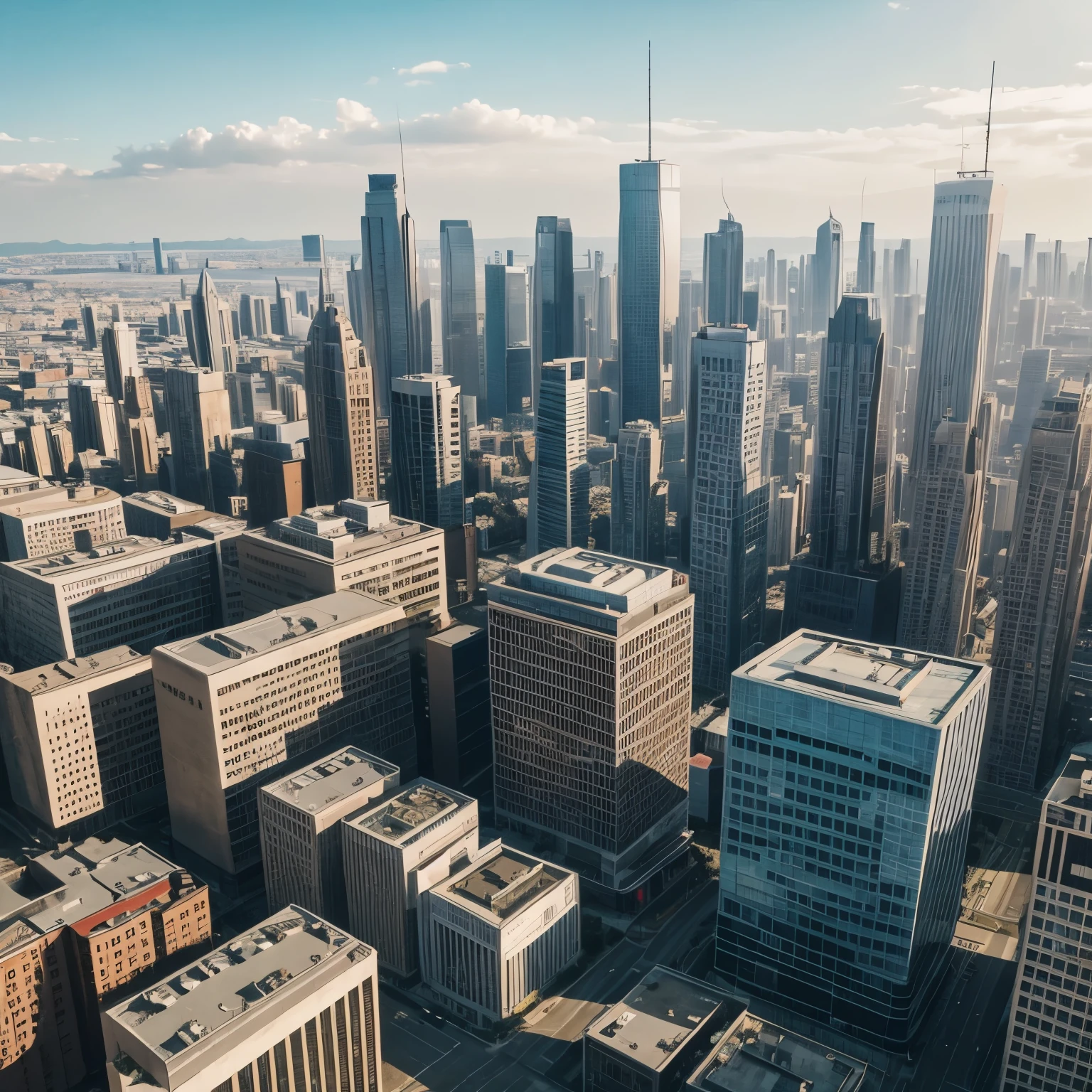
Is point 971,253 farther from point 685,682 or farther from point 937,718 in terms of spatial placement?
point 937,718

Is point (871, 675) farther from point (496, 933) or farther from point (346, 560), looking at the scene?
point (346, 560)

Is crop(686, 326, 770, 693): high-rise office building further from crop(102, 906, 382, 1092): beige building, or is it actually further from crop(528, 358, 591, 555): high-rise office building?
crop(102, 906, 382, 1092): beige building

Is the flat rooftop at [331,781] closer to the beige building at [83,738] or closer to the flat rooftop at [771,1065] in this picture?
the beige building at [83,738]

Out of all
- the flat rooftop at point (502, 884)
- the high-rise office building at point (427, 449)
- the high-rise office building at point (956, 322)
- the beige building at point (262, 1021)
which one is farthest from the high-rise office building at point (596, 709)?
Answer: the high-rise office building at point (427, 449)

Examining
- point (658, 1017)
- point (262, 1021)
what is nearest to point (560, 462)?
point (658, 1017)

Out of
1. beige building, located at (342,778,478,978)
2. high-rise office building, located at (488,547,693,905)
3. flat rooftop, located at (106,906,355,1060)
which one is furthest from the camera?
high-rise office building, located at (488,547,693,905)

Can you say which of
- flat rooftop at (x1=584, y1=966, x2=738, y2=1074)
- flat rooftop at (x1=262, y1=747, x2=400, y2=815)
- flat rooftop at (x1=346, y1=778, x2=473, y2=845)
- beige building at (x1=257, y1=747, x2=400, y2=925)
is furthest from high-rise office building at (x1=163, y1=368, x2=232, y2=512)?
flat rooftop at (x1=584, y1=966, x2=738, y2=1074)

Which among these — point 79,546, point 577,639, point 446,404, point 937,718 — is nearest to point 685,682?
point 577,639
